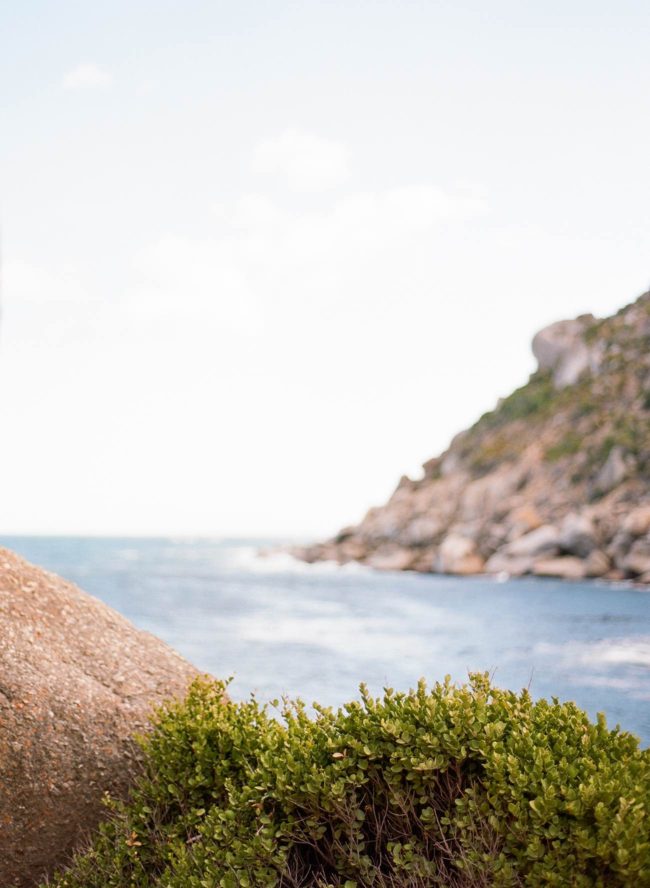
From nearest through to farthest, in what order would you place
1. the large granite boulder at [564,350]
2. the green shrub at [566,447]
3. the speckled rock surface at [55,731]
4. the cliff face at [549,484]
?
1. the speckled rock surface at [55,731]
2. the cliff face at [549,484]
3. the green shrub at [566,447]
4. the large granite boulder at [564,350]

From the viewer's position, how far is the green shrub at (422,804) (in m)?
5.02

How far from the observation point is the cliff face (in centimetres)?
7453

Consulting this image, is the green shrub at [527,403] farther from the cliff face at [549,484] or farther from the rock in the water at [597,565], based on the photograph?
the rock in the water at [597,565]

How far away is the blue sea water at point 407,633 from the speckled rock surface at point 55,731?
4.83 metres

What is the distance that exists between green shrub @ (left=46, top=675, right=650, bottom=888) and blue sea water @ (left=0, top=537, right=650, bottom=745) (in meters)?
6.62

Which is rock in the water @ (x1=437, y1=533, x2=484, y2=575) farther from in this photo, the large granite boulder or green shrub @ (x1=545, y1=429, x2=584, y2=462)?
the large granite boulder

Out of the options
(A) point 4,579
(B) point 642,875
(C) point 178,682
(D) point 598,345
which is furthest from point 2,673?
(D) point 598,345

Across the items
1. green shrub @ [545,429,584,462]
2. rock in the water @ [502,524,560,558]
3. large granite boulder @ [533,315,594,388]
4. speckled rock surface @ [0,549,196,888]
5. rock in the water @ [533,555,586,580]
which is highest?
large granite boulder @ [533,315,594,388]

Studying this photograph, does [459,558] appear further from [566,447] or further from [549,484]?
[566,447]

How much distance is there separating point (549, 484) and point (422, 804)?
89.9m

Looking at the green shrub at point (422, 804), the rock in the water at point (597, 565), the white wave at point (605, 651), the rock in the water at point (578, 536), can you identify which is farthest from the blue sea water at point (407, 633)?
the green shrub at point (422, 804)

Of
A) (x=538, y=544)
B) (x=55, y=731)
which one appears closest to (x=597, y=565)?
(x=538, y=544)

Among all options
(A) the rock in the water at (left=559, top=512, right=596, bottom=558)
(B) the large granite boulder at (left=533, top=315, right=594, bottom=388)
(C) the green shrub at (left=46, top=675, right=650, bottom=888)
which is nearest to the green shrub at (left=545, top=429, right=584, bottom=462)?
(B) the large granite boulder at (left=533, top=315, right=594, bottom=388)

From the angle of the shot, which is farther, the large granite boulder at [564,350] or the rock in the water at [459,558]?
the large granite boulder at [564,350]
